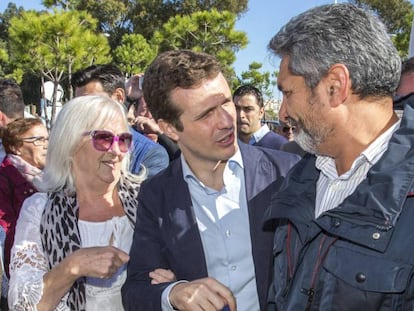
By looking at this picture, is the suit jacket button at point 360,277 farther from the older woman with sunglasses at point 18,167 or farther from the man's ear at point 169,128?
the older woman with sunglasses at point 18,167

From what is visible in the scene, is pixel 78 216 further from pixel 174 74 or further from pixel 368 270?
pixel 368 270

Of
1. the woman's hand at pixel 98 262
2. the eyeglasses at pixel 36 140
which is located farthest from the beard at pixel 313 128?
the eyeglasses at pixel 36 140

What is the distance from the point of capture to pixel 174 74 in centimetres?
203

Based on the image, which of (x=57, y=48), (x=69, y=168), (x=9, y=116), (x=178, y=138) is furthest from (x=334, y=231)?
(x=57, y=48)

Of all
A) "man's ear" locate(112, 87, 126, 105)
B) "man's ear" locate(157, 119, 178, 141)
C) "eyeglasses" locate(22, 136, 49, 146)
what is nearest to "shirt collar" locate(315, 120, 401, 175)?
"man's ear" locate(157, 119, 178, 141)

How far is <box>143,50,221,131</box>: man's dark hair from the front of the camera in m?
2.02

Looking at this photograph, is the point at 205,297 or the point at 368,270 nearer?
the point at 368,270

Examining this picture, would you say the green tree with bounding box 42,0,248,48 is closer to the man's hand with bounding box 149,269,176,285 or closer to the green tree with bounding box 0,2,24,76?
the green tree with bounding box 0,2,24,76

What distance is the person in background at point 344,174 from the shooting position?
125 centimetres

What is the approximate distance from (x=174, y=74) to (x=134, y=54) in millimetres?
28998

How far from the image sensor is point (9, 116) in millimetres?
4922

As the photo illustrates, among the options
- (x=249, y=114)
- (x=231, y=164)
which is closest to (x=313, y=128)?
(x=231, y=164)

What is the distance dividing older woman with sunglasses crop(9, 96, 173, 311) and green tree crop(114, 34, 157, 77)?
27903 millimetres

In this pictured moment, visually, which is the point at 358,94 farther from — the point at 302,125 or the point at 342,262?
the point at 342,262
